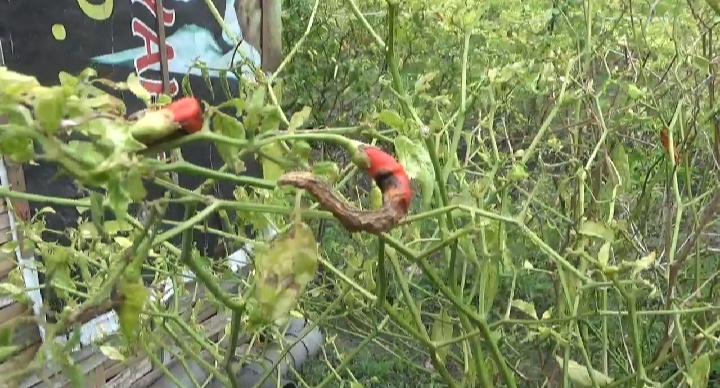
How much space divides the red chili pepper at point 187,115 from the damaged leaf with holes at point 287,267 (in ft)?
0.31

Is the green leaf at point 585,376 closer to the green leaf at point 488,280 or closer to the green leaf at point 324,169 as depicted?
the green leaf at point 488,280

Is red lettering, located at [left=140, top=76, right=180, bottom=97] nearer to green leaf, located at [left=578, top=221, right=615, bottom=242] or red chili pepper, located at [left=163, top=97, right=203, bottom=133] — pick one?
green leaf, located at [left=578, top=221, right=615, bottom=242]

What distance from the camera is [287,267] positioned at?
500mm

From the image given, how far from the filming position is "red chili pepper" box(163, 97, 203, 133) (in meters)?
0.45

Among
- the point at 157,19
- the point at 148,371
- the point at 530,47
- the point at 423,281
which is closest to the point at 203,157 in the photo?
the point at 157,19

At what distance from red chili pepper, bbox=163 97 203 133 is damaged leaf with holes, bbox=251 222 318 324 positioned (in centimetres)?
9

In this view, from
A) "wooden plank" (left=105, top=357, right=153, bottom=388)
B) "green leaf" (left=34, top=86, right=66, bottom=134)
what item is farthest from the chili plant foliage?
"wooden plank" (left=105, top=357, right=153, bottom=388)

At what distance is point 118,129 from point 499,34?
2.06m

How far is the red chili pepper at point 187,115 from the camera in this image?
1.47 feet

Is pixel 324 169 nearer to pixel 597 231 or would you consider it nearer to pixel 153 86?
pixel 597 231

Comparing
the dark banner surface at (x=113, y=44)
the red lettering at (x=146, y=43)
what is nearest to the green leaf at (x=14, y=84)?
the dark banner surface at (x=113, y=44)

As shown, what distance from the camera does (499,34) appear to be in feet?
7.73

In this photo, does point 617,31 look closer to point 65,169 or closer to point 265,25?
point 265,25

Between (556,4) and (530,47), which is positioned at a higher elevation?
(556,4)
